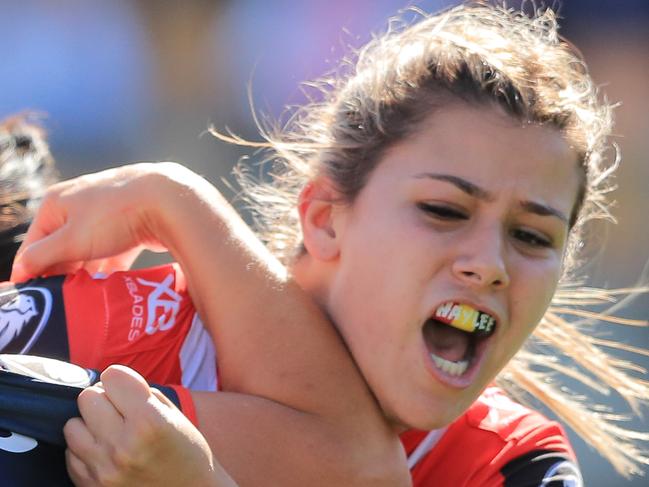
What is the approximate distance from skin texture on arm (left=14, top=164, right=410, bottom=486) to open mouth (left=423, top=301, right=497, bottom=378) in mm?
144

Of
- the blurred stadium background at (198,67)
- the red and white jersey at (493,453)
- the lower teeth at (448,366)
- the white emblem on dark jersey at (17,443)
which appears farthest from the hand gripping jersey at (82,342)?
the blurred stadium background at (198,67)

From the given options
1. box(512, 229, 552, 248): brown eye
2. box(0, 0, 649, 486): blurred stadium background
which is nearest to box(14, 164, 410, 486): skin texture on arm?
box(512, 229, 552, 248): brown eye

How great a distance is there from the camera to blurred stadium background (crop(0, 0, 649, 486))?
502 cm

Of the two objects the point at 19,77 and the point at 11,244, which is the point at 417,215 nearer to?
the point at 11,244

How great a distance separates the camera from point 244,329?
1434 mm

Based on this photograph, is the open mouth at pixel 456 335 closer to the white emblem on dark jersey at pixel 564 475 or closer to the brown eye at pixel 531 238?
the brown eye at pixel 531 238

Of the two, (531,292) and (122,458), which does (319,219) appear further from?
(122,458)

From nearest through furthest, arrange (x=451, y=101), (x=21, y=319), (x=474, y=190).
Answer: (x=21, y=319), (x=474, y=190), (x=451, y=101)

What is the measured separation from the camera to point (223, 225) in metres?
1.53

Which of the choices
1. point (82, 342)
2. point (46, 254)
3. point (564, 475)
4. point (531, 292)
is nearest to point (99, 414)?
point (82, 342)

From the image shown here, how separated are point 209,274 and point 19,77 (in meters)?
4.35

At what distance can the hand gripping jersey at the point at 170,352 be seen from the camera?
1.41 meters

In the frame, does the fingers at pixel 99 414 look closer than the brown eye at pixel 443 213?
Yes

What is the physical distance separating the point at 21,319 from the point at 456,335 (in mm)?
691
